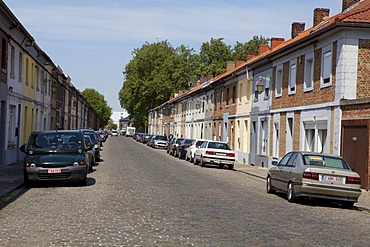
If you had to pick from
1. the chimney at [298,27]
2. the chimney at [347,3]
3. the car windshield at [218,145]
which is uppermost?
the chimney at [298,27]

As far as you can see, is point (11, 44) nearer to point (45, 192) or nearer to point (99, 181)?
point (99, 181)

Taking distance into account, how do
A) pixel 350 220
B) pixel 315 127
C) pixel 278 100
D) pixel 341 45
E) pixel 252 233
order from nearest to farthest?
pixel 252 233, pixel 350 220, pixel 341 45, pixel 315 127, pixel 278 100

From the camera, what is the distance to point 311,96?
Result: 2359 centimetres

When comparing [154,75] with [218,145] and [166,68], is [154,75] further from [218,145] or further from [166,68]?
[218,145]

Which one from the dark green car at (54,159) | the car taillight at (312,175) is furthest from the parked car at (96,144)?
the car taillight at (312,175)

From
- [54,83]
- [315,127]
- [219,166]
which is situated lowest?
[219,166]

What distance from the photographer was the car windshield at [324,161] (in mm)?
14625

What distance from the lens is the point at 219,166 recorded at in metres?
31.0

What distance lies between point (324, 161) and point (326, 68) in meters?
8.14

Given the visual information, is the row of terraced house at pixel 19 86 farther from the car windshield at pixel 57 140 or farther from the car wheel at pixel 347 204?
the car wheel at pixel 347 204

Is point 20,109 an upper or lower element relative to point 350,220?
upper

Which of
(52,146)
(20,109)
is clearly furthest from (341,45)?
Answer: (20,109)

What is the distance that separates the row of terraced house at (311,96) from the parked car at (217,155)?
203 centimetres

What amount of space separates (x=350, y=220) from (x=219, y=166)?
18925mm
